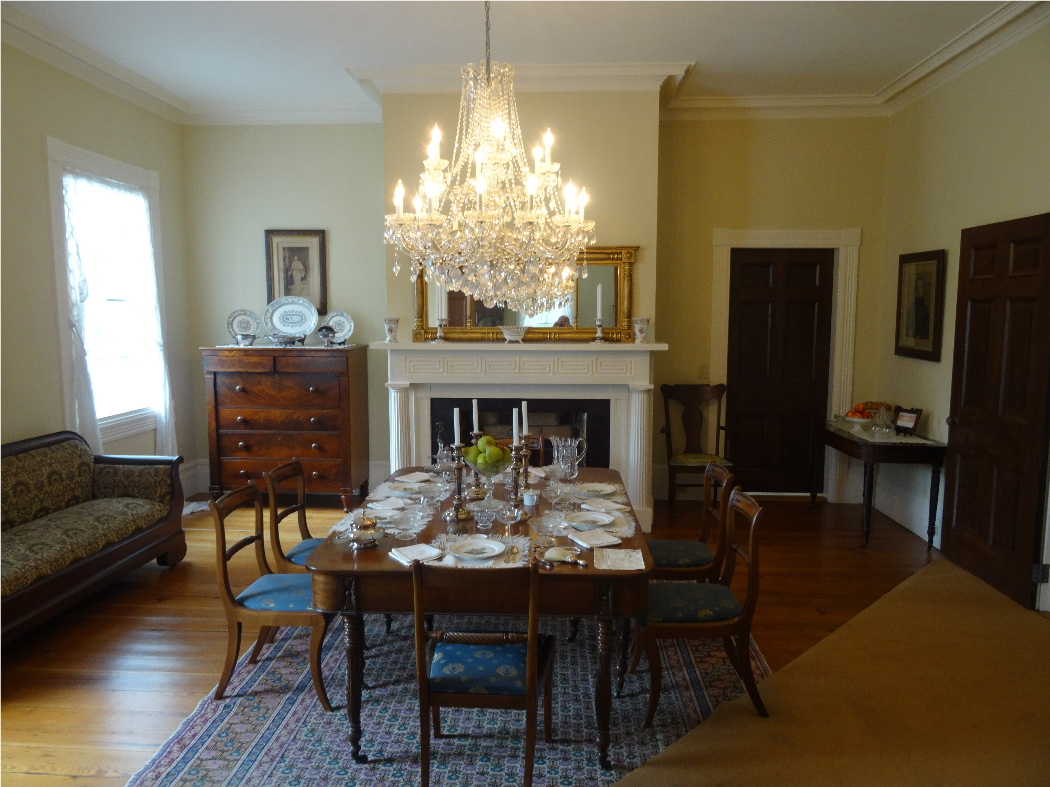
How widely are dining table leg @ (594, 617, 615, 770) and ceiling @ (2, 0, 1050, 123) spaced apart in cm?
313

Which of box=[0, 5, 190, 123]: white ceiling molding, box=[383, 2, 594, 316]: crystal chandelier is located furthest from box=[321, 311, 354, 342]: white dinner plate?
box=[383, 2, 594, 316]: crystal chandelier

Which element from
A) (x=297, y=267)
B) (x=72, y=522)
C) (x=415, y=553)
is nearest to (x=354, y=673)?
(x=415, y=553)

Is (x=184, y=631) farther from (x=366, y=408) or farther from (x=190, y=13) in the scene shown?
(x=190, y=13)

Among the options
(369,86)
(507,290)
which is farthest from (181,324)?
(507,290)

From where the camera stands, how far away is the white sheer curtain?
4645 millimetres

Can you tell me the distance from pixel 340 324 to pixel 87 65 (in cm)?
235

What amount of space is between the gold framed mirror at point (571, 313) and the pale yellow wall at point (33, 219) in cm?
229

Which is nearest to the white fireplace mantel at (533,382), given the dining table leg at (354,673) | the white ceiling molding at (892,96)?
the white ceiling molding at (892,96)

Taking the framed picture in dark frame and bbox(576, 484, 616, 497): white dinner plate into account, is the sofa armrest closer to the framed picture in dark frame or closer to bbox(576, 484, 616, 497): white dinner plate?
bbox(576, 484, 616, 497): white dinner plate

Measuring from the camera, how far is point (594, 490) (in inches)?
138

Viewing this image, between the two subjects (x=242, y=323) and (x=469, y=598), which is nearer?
(x=469, y=598)

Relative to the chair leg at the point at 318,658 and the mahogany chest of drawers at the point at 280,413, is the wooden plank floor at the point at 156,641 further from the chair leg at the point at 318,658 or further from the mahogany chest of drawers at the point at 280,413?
the chair leg at the point at 318,658

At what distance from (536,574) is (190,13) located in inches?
143

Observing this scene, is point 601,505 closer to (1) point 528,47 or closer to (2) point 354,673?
(2) point 354,673
